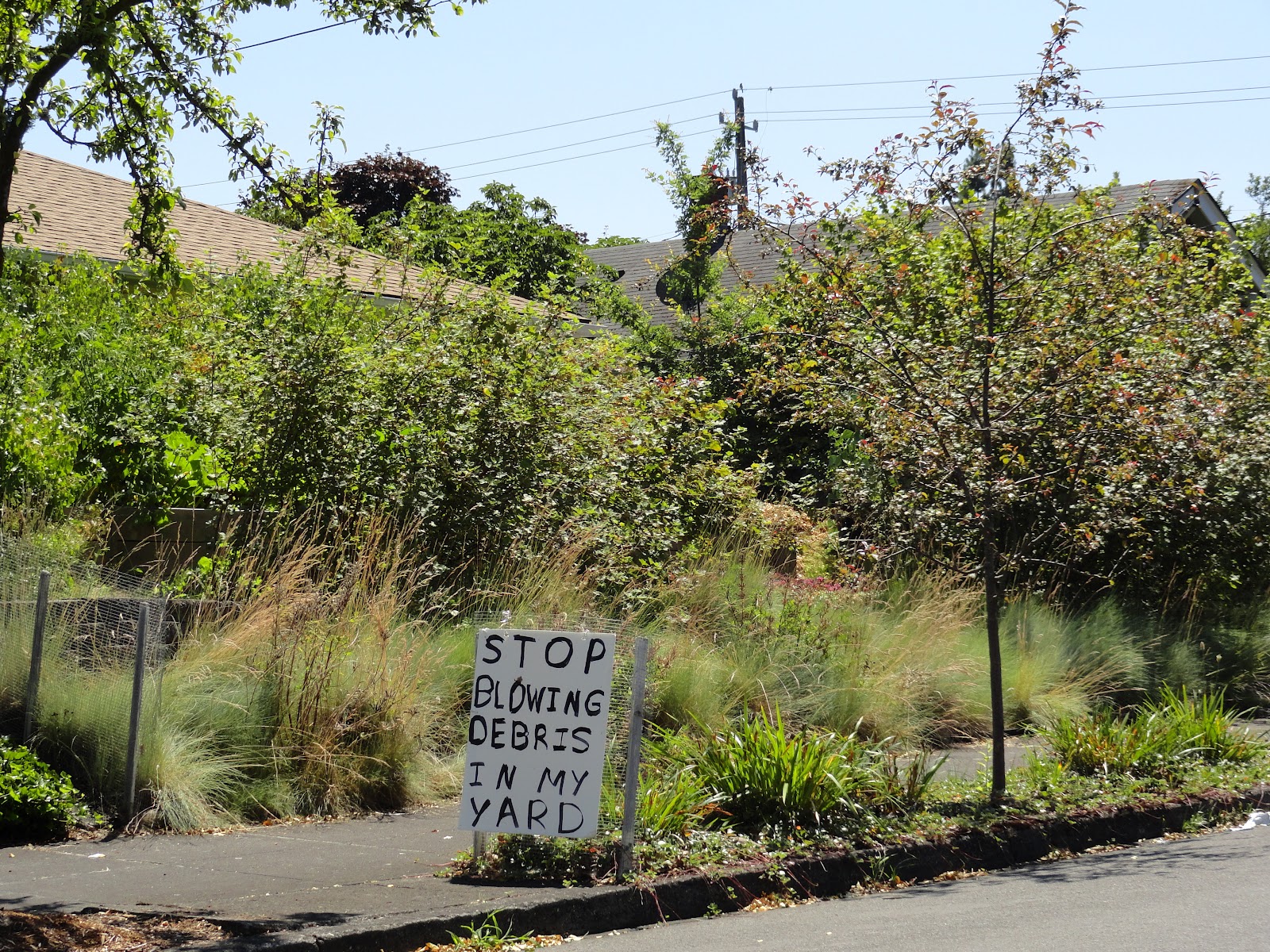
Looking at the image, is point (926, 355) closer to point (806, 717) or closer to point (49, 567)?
point (806, 717)

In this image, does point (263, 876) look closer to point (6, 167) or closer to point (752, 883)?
point (752, 883)

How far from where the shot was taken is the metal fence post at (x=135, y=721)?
23.8 ft

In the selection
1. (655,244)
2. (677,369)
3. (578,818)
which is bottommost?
(578,818)

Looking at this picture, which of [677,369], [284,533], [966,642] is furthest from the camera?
[677,369]

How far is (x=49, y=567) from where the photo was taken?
8680 mm

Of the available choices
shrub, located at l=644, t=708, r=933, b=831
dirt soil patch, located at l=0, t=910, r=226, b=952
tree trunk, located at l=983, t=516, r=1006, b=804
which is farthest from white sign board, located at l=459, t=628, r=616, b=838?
tree trunk, located at l=983, t=516, r=1006, b=804

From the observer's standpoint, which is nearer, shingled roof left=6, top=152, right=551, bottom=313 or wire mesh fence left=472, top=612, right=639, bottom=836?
wire mesh fence left=472, top=612, right=639, bottom=836

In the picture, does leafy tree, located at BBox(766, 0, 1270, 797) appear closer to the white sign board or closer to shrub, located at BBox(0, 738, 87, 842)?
the white sign board

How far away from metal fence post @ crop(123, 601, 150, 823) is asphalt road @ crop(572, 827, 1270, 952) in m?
2.96

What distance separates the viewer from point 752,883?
6598 mm

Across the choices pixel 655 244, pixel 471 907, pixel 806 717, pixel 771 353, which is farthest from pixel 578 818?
pixel 655 244

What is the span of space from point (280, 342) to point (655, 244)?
2704 centimetres

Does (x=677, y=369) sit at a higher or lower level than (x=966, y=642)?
higher

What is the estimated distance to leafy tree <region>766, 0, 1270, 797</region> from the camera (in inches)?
336
